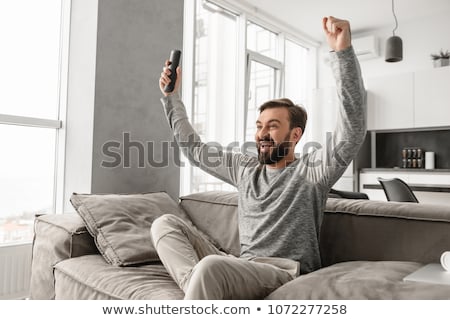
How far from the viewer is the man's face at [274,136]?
1731 mm

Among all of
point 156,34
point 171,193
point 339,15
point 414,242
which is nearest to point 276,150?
point 414,242

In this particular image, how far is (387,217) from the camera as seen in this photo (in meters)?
1.66

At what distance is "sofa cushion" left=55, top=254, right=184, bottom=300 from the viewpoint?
1.38 m

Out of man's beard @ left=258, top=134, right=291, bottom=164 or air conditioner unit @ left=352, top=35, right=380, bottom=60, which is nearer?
man's beard @ left=258, top=134, right=291, bottom=164

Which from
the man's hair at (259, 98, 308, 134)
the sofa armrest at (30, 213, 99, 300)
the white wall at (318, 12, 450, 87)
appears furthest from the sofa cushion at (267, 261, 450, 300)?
the white wall at (318, 12, 450, 87)

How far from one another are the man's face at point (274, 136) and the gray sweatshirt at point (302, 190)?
59 millimetres

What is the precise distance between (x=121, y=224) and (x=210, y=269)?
2.68ft

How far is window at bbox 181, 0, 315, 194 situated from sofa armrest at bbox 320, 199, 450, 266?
229 centimetres

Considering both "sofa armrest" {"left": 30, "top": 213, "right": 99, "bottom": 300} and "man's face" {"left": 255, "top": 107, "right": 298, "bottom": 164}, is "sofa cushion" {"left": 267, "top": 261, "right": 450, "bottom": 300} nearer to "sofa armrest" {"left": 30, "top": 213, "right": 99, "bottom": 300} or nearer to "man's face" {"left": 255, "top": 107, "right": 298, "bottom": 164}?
"man's face" {"left": 255, "top": 107, "right": 298, "bottom": 164}

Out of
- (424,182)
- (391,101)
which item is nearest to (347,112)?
(424,182)

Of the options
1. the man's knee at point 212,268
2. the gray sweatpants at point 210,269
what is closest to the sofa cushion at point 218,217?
the gray sweatpants at point 210,269

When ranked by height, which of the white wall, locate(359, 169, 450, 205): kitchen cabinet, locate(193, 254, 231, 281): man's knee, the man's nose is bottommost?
locate(193, 254, 231, 281): man's knee

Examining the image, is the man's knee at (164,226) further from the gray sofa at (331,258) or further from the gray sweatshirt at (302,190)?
the gray sweatshirt at (302,190)

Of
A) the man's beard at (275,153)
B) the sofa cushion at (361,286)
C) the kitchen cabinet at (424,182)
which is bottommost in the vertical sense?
the sofa cushion at (361,286)
